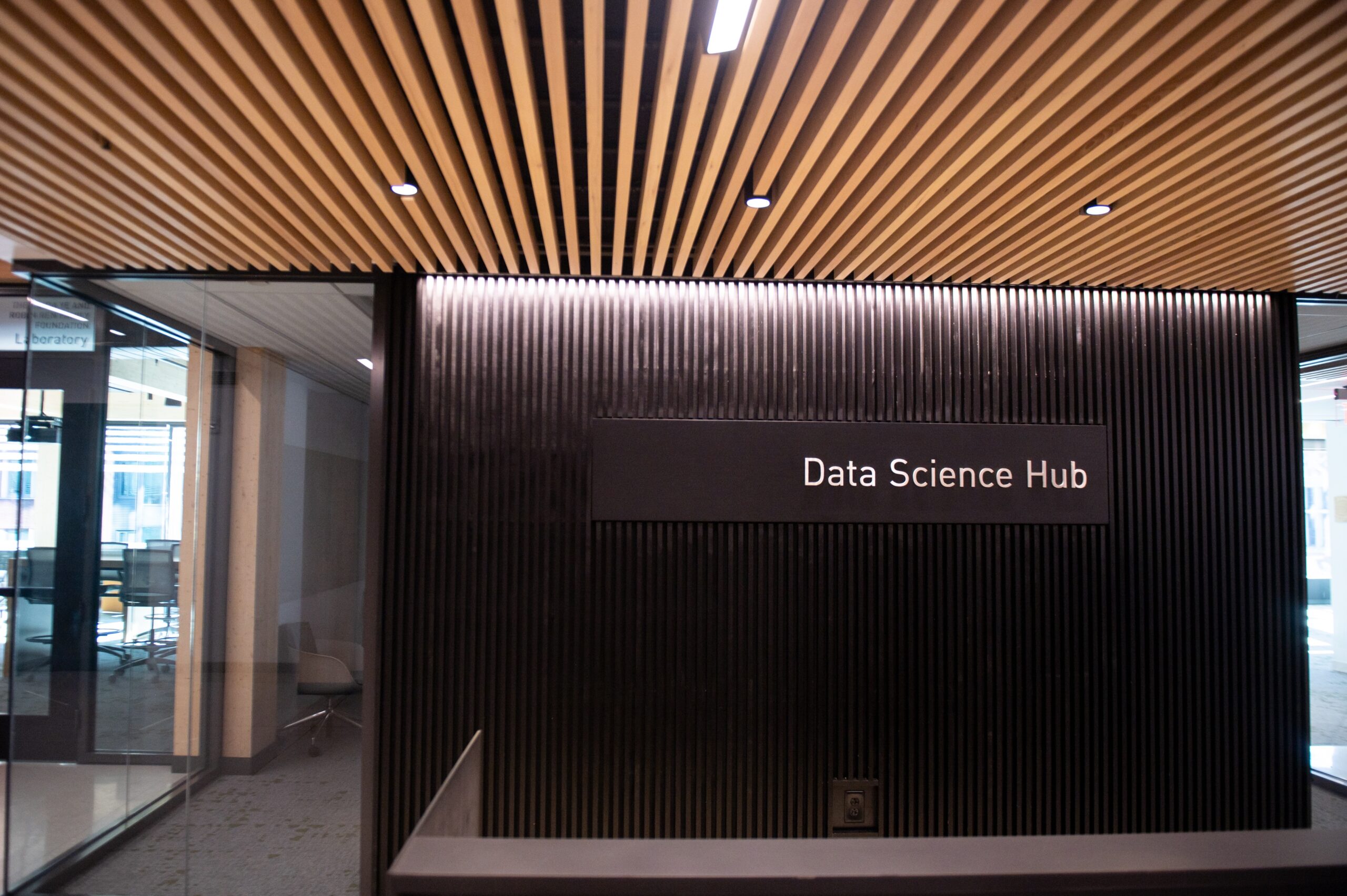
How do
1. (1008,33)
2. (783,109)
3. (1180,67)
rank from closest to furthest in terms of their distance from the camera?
(1008,33)
(1180,67)
(783,109)

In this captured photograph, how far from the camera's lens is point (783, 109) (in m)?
2.54

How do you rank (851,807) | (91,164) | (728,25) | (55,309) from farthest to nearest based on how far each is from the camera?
(851,807) < (55,309) < (91,164) < (728,25)

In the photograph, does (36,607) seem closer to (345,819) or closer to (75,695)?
(75,695)

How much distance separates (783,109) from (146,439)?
3962 mm

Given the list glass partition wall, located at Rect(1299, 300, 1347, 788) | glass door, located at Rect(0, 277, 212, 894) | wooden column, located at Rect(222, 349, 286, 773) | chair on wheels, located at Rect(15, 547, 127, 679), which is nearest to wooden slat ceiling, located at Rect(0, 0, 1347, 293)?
glass door, located at Rect(0, 277, 212, 894)

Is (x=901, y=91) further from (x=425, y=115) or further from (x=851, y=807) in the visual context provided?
(x=851, y=807)

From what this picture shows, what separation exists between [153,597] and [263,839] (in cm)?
150

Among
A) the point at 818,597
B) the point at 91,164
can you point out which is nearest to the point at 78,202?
the point at 91,164

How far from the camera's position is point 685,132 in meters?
2.58

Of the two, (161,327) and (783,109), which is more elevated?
(783,109)

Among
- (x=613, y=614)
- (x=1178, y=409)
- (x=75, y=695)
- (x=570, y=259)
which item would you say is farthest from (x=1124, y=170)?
(x=75, y=695)

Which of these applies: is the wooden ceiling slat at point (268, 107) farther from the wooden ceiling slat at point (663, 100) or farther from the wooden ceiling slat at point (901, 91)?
the wooden ceiling slat at point (901, 91)

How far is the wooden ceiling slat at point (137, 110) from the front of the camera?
6.62 ft

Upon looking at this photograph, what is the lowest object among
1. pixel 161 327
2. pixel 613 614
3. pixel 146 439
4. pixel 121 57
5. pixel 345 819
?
pixel 345 819
